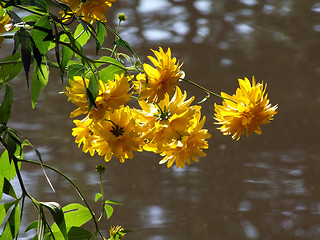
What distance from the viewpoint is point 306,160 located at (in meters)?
1.27

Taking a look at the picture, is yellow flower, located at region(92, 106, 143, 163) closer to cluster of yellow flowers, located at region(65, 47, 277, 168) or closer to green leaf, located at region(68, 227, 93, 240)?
cluster of yellow flowers, located at region(65, 47, 277, 168)

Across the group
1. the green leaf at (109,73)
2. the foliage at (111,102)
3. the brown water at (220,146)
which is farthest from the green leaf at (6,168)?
the brown water at (220,146)

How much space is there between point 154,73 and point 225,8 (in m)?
1.12

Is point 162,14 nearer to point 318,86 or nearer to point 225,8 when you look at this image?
point 225,8

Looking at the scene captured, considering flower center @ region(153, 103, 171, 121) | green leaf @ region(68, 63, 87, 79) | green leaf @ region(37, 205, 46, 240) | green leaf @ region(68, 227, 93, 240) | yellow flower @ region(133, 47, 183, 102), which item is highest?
yellow flower @ region(133, 47, 183, 102)

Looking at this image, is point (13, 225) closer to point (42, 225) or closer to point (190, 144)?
point (42, 225)

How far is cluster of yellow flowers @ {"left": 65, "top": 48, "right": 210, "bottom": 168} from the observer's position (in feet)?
1.22

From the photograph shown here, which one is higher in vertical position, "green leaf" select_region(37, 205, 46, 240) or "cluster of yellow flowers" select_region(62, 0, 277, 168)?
"cluster of yellow flowers" select_region(62, 0, 277, 168)

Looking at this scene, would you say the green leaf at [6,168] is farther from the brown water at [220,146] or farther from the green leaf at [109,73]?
the brown water at [220,146]

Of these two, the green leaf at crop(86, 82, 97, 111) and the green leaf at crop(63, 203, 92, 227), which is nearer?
the green leaf at crop(86, 82, 97, 111)

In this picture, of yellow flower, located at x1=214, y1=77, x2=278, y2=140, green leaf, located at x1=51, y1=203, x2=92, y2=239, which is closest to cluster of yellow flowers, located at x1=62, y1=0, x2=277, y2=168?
yellow flower, located at x1=214, y1=77, x2=278, y2=140

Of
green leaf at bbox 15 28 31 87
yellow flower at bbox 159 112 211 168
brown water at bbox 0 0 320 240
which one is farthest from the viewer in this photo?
brown water at bbox 0 0 320 240

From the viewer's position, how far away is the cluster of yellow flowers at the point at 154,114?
1.22ft

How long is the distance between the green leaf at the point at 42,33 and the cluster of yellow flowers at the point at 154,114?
37 millimetres
